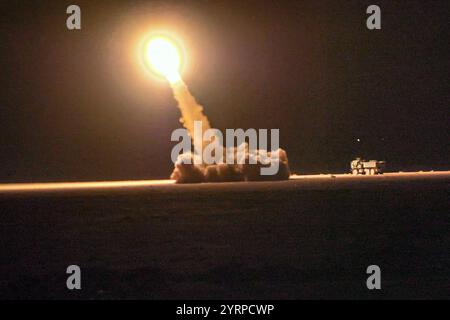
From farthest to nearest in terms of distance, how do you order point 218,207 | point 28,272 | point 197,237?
point 218,207 < point 197,237 < point 28,272

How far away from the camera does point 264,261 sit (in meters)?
14.8

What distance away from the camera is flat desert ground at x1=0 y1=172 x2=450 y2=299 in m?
11.8

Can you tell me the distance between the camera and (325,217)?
25.0 metres

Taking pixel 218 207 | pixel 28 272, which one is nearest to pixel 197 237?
pixel 28 272

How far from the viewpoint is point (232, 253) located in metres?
16.1

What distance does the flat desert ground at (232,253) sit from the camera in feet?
38.7

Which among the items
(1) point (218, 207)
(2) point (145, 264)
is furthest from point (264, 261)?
(1) point (218, 207)

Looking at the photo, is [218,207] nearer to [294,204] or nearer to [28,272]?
[294,204]
